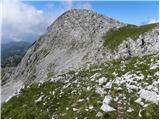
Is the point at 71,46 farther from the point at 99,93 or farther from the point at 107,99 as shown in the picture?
the point at 107,99

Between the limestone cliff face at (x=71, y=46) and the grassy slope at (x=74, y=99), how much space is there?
1994 centimetres

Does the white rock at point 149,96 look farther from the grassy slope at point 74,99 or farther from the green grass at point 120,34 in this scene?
the green grass at point 120,34

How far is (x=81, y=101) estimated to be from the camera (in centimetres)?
1853

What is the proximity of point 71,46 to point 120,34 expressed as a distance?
1215 cm

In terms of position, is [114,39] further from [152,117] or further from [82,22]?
[152,117]

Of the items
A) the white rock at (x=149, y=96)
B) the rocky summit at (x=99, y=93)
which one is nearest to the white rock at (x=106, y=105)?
the rocky summit at (x=99, y=93)

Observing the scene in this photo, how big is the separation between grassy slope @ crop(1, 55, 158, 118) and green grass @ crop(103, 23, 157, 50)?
22875 mm

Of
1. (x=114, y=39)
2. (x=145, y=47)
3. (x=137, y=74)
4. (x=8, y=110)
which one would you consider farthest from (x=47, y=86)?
(x=114, y=39)

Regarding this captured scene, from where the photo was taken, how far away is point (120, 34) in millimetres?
52812

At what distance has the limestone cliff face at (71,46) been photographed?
45284 millimetres

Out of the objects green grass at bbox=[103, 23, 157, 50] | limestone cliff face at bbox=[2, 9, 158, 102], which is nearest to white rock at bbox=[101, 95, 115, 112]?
limestone cliff face at bbox=[2, 9, 158, 102]

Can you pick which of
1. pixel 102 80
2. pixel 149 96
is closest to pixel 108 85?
pixel 102 80

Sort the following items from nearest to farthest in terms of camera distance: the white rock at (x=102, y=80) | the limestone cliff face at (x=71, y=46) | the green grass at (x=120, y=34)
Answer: the white rock at (x=102, y=80) < the limestone cliff face at (x=71, y=46) < the green grass at (x=120, y=34)

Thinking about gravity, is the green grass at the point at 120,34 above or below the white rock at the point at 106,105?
above
